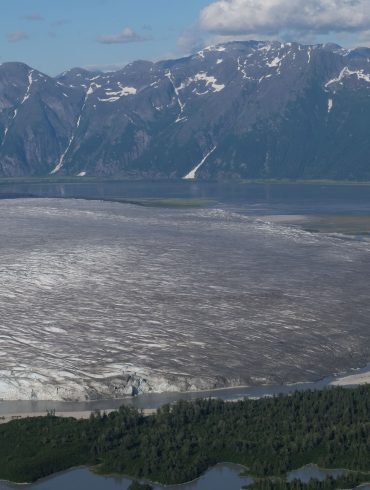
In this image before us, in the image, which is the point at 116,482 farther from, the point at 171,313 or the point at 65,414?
the point at 171,313

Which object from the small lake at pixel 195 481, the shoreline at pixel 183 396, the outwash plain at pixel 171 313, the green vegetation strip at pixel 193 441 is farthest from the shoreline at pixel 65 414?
the small lake at pixel 195 481

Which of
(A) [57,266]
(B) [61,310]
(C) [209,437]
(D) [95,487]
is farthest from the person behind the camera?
(A) [57,266]

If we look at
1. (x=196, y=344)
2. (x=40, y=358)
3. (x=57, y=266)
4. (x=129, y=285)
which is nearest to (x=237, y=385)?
(x=196, y=344)

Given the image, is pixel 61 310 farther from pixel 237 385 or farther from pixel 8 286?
pixel 237 385

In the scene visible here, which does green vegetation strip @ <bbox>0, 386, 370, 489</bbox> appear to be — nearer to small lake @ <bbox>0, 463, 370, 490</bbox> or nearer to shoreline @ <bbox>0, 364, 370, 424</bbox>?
small lake @ <bbox>0, 463, 370, 490</bbox>

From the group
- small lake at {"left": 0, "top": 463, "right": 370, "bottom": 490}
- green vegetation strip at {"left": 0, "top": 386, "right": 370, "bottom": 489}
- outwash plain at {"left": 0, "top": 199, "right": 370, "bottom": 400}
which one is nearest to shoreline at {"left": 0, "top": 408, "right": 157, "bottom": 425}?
green vegetation strip at {"left": 0, "top": 386, "right": 370, "bottom": 489}

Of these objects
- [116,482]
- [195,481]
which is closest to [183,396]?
[195,481]
